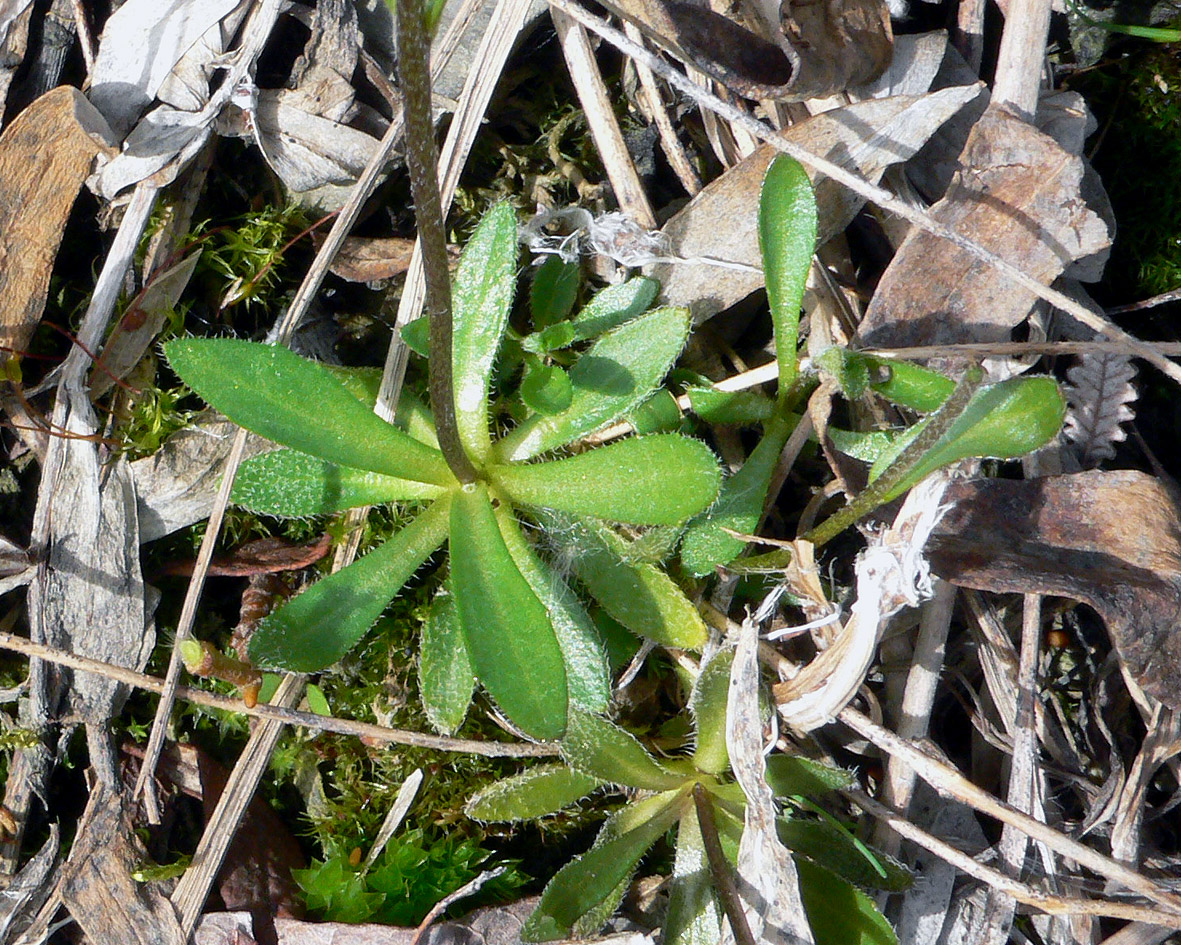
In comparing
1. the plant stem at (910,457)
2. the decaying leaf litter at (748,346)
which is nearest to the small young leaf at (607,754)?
the decaying leaf litter at (748,346)

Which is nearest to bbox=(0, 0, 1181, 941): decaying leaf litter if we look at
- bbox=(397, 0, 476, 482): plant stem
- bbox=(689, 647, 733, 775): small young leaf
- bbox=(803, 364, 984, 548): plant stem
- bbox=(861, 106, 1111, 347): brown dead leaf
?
bbox=(861, 106, 1111, 347): brown dead leaf

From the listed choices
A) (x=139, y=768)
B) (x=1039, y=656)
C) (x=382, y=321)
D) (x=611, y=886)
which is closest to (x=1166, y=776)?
(x=1039, y=656)

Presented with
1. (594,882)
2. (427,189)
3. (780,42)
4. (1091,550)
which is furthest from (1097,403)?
(427,189)

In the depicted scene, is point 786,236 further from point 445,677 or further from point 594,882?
point 594,882

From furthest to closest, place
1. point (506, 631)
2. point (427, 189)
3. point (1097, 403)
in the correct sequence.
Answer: point (1097, 403) < point (506, 631) < point (427, 189)

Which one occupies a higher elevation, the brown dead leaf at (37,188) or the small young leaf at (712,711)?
the brown dead leaf at (37,188)

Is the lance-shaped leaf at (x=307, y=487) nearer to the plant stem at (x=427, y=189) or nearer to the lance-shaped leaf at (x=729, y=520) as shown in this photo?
the plant stem at (x=427, y=189)

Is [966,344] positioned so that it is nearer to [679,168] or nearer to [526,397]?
[679,168]
